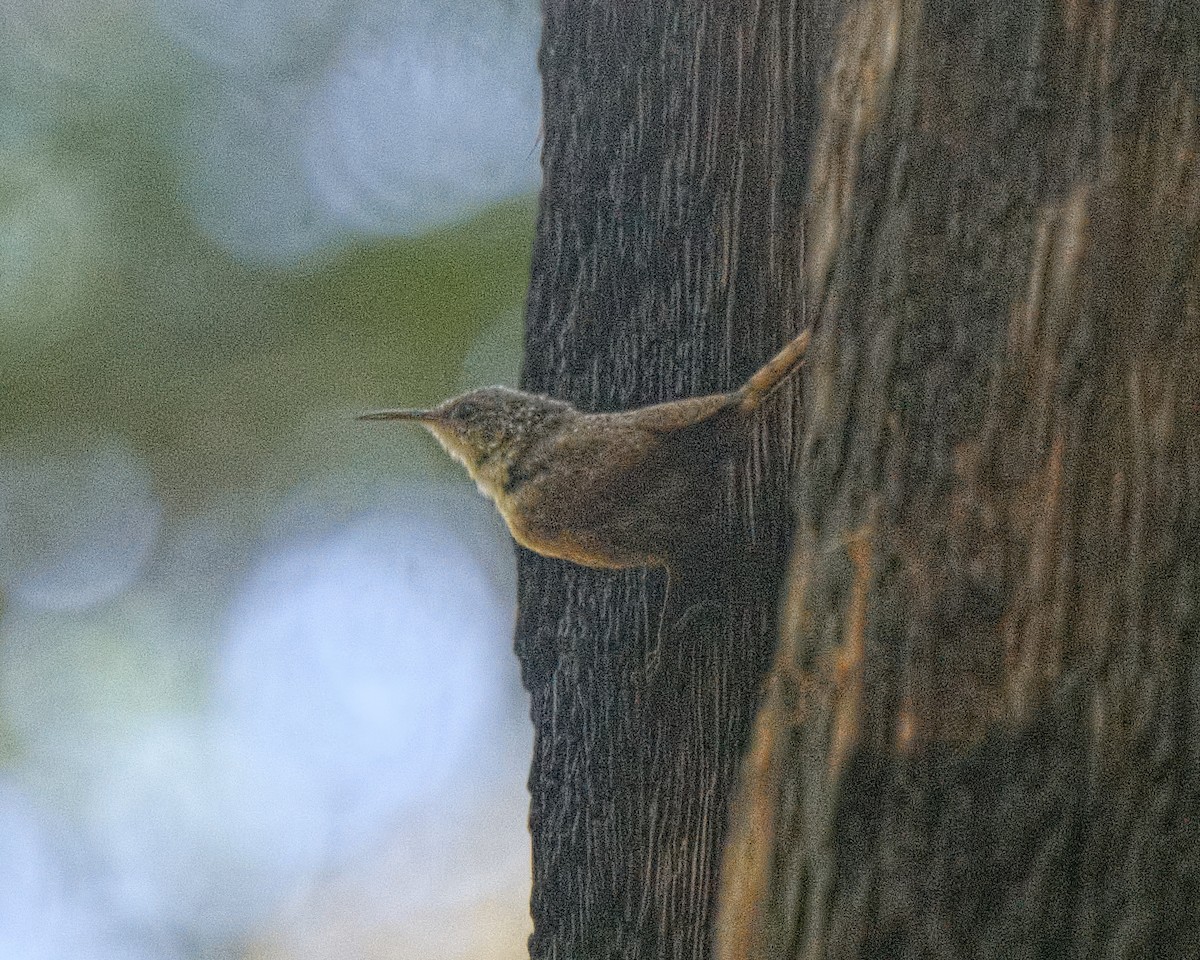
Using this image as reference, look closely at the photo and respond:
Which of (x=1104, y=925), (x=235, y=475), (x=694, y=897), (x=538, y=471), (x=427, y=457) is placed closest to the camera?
(x=1104, y=925)

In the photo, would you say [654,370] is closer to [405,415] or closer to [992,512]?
[405,415]

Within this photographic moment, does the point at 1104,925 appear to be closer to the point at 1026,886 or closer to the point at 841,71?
the point at 1026,886

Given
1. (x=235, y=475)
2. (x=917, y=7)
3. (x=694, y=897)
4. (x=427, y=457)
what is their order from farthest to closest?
(x=235, y=475) < (x=427, y=457) < (x=694, y=897) < (x=917, y=7)

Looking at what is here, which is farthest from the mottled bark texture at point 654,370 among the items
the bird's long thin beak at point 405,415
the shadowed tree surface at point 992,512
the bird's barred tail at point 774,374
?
the shadowed tree surface at point 992,512

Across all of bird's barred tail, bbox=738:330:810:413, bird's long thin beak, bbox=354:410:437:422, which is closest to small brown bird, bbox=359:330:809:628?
bird's barred tail, bbox=738:330:810:413

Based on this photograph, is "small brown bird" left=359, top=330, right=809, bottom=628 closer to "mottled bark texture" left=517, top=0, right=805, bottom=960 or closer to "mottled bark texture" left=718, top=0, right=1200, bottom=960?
"mottled bark texture" left=517, top=0, right=805, bottom=960

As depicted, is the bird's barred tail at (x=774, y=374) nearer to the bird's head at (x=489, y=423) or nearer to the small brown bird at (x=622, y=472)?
the small brown bird at (x=622, y=472)

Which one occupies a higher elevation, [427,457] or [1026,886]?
[427,457]

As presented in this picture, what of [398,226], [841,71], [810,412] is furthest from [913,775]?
[398,226]
